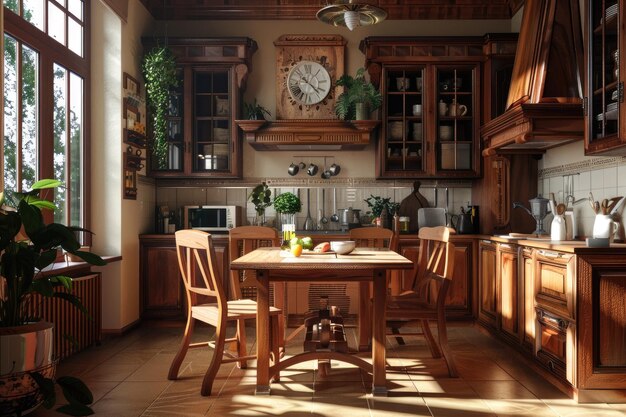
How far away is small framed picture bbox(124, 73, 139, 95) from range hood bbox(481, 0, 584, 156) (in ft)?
10.3

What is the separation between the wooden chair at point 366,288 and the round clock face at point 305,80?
1866 millimetres

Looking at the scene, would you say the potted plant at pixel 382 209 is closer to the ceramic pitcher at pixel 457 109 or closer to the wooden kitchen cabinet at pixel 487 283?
the wooden kitchen cabinet at pixel 487 283

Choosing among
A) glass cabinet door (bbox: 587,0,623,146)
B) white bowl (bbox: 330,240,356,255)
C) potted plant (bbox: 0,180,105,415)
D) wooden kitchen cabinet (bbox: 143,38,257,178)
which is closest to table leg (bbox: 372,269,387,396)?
white bowl (bbox: 330,240,356,255)

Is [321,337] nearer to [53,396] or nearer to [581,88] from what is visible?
[53,396]

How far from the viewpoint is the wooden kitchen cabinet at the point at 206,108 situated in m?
5.63

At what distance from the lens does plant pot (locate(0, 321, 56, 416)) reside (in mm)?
2654

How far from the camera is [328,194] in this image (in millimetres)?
6055

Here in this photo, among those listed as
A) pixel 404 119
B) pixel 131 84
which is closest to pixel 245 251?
pixel 131 84

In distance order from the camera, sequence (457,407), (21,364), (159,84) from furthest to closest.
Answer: (159,84) → (457,407) → (21,364)

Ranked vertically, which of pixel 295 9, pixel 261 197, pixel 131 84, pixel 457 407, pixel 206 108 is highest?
pixel 295 9

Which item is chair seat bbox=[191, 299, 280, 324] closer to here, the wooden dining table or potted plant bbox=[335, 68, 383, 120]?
the wooden dining table

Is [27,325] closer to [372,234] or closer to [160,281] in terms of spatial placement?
[372,234]

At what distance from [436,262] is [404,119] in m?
2.22

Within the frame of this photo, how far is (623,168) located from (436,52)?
2.27 m
